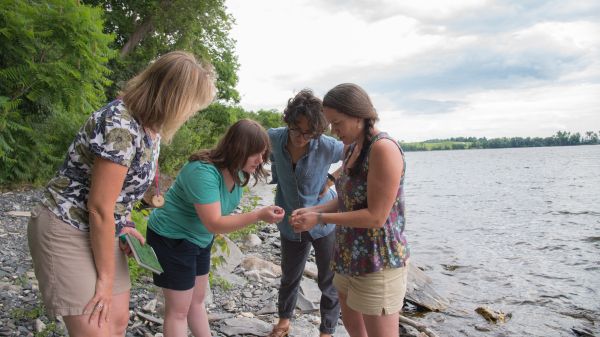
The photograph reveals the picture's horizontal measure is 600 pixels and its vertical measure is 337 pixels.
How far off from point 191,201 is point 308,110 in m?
1.40

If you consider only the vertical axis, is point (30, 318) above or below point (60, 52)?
below

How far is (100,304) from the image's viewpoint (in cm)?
214

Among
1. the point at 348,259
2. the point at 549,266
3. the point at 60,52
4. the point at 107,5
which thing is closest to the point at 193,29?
the point at 107,5

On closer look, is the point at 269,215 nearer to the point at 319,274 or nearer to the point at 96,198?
the point at 96,198

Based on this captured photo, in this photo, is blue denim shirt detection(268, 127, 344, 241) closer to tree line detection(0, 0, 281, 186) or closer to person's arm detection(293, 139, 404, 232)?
person's arm detection(293, 139, 404, 232)

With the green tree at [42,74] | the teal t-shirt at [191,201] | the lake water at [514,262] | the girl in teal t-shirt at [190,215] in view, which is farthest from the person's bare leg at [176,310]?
the green tree at [42,74]

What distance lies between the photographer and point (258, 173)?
3.27 m

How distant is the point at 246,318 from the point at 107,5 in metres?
21.0

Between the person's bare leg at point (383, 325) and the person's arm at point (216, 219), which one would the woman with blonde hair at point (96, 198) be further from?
the person's bare leg at point (383, 325)

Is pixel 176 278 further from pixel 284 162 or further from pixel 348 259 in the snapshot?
pixel 284 162

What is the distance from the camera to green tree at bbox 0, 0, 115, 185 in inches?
359

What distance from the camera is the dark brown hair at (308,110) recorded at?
3.81m

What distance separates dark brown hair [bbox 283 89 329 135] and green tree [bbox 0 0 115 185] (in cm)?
732

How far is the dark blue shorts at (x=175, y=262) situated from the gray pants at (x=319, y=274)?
1439mm
